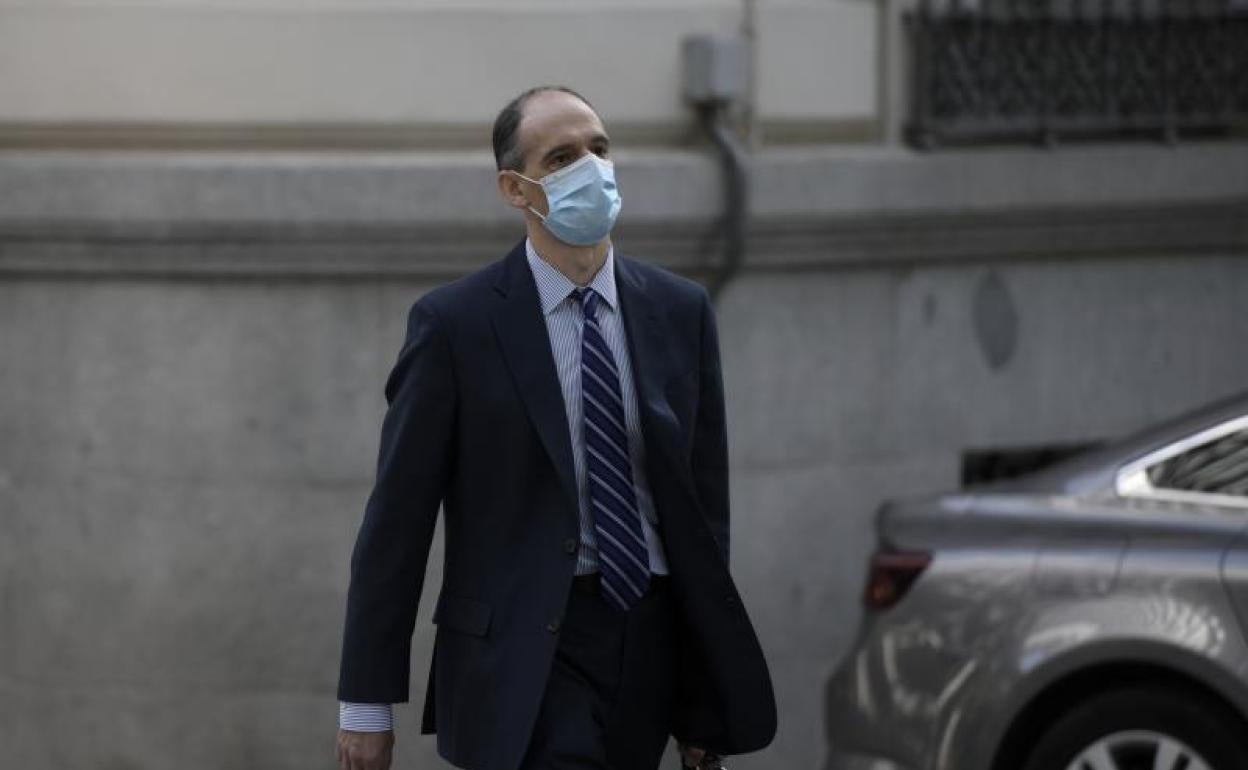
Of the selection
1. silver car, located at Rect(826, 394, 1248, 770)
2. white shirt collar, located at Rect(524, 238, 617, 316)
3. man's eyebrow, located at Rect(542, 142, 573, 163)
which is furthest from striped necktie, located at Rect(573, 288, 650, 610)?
silver car, located at Rect(826, 394, 1248, 770)

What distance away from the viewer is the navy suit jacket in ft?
15.4

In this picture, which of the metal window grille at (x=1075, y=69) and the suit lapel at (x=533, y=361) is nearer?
the suit lapel at (x=533, y=361)

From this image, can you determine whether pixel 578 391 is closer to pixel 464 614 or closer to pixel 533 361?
pixel 533 361

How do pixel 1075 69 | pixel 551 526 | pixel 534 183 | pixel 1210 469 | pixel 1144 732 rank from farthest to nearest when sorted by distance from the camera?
pixel 1075 69 < pixel 1210 469 < pixel 1144 732 < pixel 534 183 < pixel 551 526

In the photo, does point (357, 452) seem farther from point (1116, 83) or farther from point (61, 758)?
point (1116, 83)

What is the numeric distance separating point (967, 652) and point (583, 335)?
2032 millimetres

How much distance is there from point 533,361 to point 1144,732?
2299 mm

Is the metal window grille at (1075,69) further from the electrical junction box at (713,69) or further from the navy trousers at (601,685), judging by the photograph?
the navy trousers at (601,685)

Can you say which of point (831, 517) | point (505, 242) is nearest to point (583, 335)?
point (505, 242)

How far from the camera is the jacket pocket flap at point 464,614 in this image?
4727 mm

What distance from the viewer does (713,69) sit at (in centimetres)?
909

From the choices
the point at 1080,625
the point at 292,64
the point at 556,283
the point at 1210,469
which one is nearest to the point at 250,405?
the point at 292,64

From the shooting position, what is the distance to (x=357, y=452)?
8945 millimetres

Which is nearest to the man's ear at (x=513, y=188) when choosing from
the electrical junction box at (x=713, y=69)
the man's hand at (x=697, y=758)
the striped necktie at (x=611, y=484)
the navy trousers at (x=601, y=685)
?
the striped necktie at (x=611, y=484)
